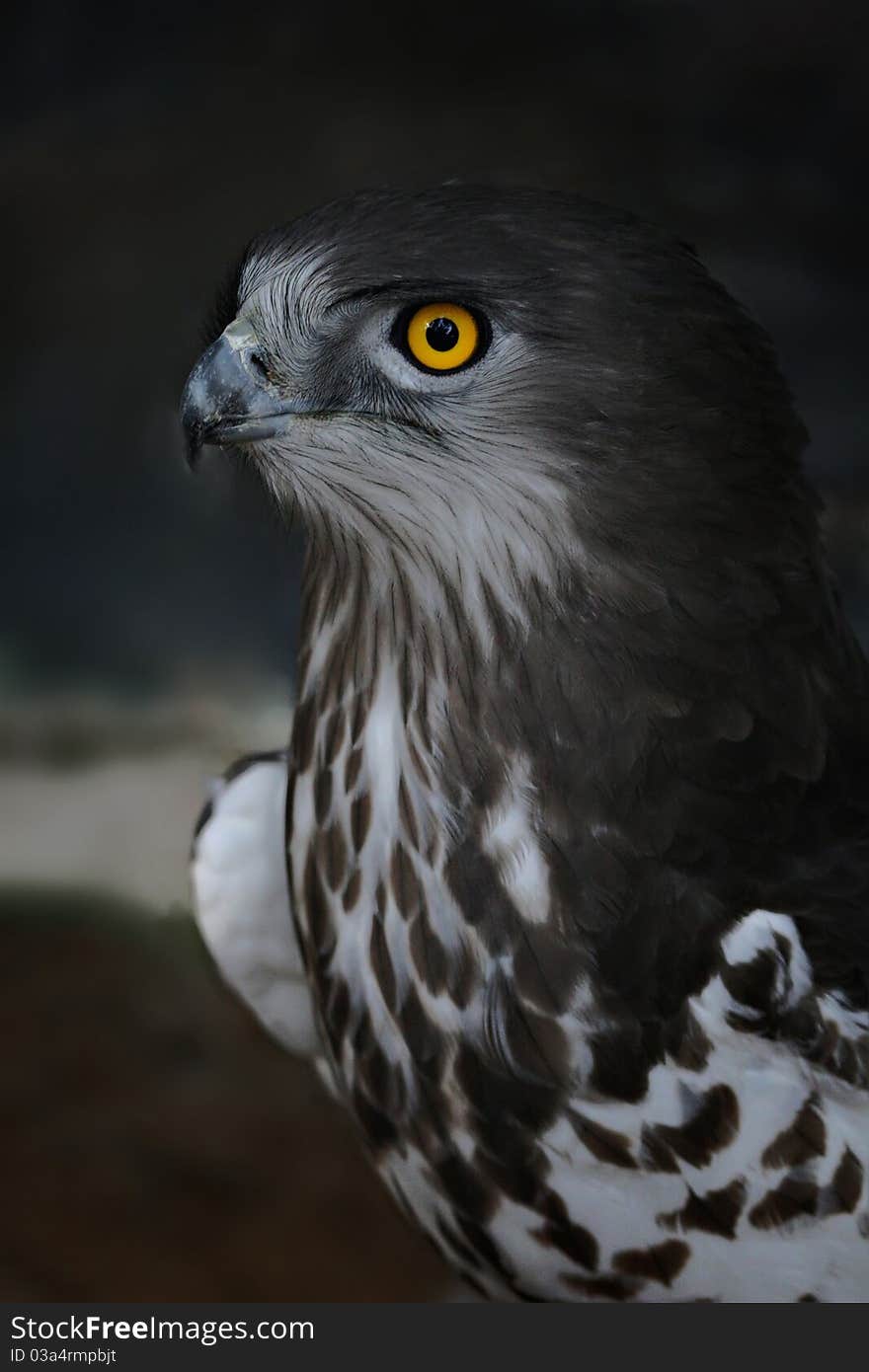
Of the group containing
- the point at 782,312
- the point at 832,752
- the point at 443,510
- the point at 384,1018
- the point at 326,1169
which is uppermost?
the point at 782,312

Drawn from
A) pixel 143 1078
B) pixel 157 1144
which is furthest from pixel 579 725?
pixel 143 1078

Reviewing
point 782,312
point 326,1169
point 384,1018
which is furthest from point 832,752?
point 326,1169

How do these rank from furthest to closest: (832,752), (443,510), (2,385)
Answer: (2,385), (832,752), (443,510)

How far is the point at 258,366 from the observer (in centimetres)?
→ 117

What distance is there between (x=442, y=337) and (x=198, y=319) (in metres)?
1.56

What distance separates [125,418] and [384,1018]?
5.54 ft

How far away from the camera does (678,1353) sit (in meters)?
1.25

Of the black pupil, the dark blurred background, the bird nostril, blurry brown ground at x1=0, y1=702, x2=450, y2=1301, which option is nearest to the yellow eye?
the black pupil

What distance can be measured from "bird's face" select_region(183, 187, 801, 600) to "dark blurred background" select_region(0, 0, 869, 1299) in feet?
3.12

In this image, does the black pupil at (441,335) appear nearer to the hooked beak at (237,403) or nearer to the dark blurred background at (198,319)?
the hooked beak at (237,403)

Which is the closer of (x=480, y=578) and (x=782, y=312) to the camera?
(x=480, y=578)

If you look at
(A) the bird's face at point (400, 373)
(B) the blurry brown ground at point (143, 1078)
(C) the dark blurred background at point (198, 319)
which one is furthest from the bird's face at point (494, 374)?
(B) the blurry brown ground at point (143, 1078)

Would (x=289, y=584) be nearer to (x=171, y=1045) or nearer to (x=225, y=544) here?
(x=225, y=544)

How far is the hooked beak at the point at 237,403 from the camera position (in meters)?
1.17
